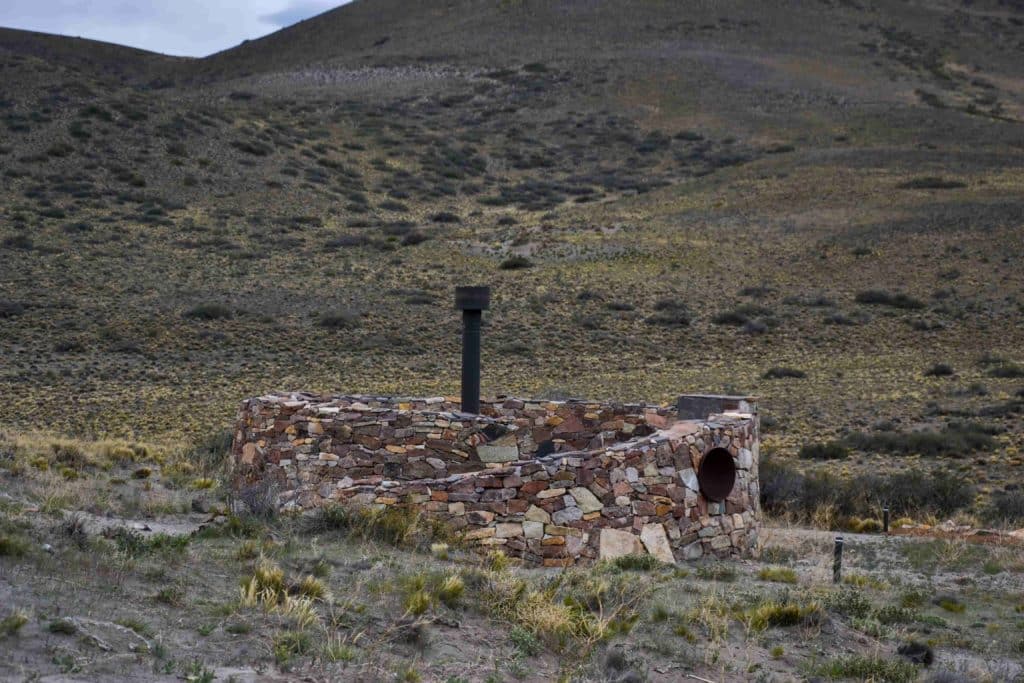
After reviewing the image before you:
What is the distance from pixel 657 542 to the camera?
1160cm

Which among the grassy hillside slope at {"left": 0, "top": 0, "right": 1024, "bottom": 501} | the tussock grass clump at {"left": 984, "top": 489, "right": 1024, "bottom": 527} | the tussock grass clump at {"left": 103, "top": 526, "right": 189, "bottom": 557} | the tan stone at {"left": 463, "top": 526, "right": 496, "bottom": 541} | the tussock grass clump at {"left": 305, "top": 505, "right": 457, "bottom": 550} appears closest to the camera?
the tussock grass clump at {"left": 103, "top": 526, "right": 189, "bottom": 557}

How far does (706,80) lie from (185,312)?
51.7 meters

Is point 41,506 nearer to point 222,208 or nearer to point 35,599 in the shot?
point 35,599

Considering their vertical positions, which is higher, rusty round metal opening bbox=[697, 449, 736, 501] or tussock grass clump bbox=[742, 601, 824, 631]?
rusty round metal opening bbox=[697, 449, 736, 501]

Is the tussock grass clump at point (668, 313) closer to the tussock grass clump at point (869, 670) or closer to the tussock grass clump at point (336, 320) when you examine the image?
the tussock grass clump at point (336, 320)

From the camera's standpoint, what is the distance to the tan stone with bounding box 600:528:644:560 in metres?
11.1

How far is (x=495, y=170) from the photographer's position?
190ft

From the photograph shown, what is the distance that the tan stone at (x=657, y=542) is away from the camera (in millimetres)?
11508

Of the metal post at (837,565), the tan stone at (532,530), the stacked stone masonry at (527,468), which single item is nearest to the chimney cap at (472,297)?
the stacked stone masonry at (527,468)

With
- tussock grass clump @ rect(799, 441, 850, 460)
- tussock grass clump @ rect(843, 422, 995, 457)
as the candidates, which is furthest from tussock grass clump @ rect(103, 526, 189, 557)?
tussock grass clump @ rect(843, 422, 995, 457)

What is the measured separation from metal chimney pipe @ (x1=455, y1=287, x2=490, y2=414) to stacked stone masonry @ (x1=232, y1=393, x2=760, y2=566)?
1.67ft

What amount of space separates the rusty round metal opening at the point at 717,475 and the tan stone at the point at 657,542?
2.61 ft

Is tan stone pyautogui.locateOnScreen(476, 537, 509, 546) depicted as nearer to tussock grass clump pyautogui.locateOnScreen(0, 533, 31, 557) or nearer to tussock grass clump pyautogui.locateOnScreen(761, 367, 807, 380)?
tussock grass clump pyautogui.locateOnScreen(0, 533, 31, 557)

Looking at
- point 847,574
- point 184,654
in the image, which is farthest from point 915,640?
point 184,654
